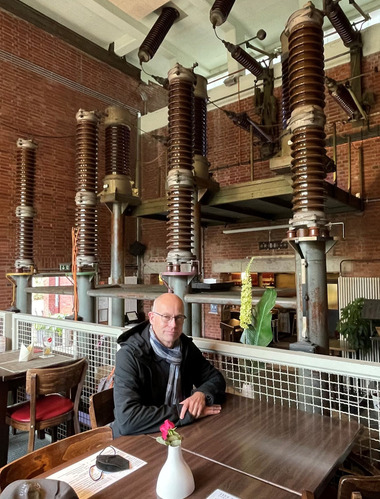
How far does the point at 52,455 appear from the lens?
4.67 feet

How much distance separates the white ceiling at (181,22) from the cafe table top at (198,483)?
6940mm

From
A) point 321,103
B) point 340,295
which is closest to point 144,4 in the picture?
point 321,103

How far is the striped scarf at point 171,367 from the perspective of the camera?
194 cm

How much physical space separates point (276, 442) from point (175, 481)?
0.55 metres

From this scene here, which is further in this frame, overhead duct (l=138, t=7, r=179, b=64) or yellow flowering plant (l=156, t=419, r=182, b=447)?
overhead duct (l=138, t=7, r=179, b=64)

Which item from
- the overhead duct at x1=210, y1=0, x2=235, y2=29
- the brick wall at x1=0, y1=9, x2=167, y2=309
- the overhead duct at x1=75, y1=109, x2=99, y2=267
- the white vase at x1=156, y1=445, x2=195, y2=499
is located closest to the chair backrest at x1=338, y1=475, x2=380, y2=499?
the white vase at x1=156, y1=445, x2=195, y2=499

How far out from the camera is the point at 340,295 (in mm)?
6492

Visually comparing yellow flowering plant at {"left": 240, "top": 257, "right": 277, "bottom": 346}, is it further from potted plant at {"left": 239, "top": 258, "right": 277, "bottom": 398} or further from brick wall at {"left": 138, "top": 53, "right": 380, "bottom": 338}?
brick wall at {"left": 138, "top": 53, "right": 380, "bottom": 338}

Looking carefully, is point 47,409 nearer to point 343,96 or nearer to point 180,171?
point 180,171

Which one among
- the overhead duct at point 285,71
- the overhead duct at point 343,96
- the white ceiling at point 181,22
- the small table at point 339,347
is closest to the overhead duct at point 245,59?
the white ceiling at point 181,22

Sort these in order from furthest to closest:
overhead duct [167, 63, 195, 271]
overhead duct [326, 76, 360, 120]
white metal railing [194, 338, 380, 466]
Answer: overhead duct [326, 76, 360, 120] → overhead duct [167, 63, 195, 271] → white metal railing [194, 338, 380, 466]

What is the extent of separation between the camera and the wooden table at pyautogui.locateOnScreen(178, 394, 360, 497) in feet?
4.17

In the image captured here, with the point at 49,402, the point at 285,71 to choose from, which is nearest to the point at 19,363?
the point at 49,402

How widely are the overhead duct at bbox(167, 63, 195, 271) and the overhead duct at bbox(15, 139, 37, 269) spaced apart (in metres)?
2.82
